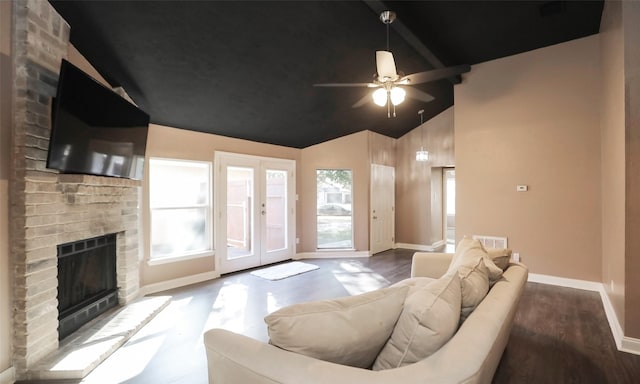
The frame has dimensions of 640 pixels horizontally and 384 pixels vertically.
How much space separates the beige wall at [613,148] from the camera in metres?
2.64

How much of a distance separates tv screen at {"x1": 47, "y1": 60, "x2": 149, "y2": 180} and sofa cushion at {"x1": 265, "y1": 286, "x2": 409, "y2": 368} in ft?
7.16

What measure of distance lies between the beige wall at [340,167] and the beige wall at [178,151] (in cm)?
152

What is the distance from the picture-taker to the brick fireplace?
220cm

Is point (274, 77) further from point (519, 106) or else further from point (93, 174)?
point (519, 106)

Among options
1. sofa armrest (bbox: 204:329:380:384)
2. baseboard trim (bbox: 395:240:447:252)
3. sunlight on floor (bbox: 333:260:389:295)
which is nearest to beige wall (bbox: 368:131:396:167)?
baseboard trim (bbox: 395:240:447:252)

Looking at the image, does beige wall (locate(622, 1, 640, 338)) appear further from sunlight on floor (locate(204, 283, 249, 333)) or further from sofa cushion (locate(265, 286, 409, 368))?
sunlight on floor (locate(204, 283, 249, 333))

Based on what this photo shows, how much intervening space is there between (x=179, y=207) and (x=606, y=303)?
5485 millimetres

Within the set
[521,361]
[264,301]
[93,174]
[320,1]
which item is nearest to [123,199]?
[93,174]

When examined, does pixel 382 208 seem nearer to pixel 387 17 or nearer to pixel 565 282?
pixel 565 282

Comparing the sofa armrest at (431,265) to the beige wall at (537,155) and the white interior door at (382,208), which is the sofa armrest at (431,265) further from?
the white interior door at (382,208)

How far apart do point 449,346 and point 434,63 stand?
4350 mm

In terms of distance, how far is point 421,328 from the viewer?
120 cm

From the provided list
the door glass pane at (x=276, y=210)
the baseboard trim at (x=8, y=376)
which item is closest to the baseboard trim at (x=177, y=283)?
the door glass pane at (x=276, y=210)

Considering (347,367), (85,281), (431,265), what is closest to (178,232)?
(85,281)
